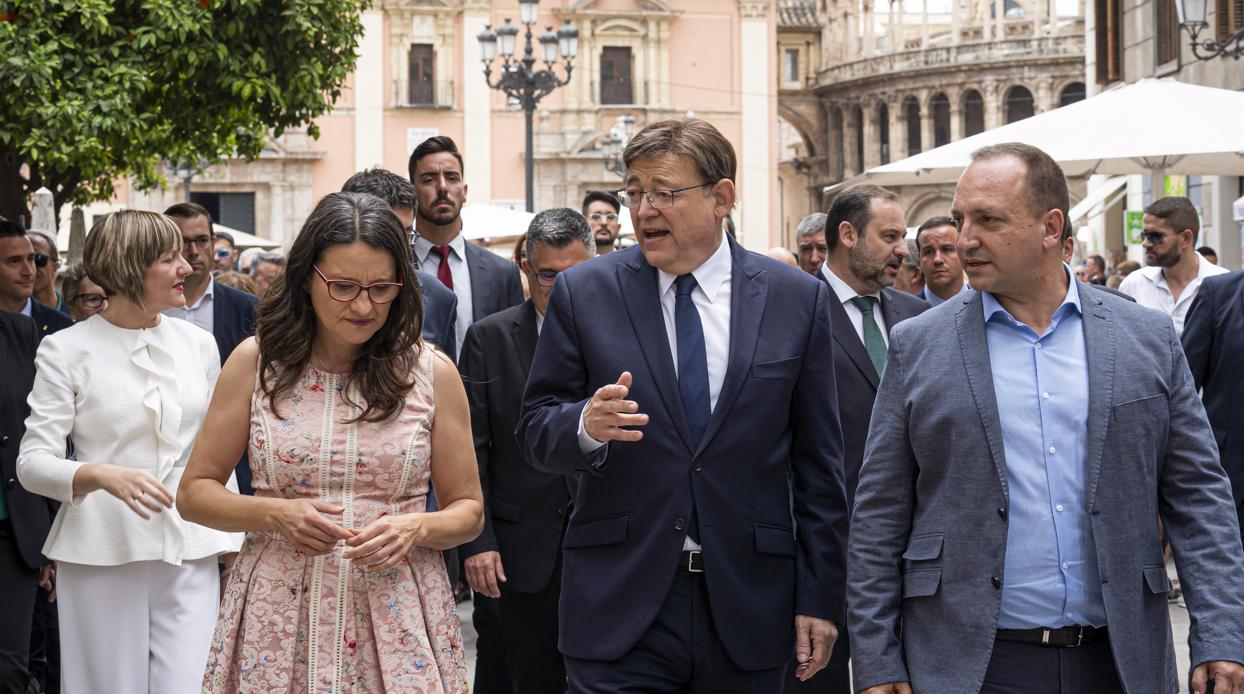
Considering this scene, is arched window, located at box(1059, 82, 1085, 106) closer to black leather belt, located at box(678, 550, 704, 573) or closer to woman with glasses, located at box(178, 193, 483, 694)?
black leather belt, located at box(678, 550, 704, 573)

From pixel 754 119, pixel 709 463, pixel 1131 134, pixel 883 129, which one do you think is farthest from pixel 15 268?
pixel 883 129

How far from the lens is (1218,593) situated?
12.4 ft

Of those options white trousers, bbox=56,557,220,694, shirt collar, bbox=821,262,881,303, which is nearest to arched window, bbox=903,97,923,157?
shirt collar, bbox=821,262,881,303

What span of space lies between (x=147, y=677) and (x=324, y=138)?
4561 centimetres

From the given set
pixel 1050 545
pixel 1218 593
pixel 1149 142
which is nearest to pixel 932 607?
pixel 1050 545

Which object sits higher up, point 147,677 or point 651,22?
point 651,22

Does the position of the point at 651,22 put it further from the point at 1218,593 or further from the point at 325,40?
the point at 1218,593

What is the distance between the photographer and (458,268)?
771 centimetres

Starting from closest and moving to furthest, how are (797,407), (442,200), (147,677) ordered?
(797,407)
(147,677)
(442,200)

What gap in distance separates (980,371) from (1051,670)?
0.72 meters

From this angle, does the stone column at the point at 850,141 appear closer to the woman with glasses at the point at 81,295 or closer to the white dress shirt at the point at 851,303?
the woman with glasses at the point at 81,295

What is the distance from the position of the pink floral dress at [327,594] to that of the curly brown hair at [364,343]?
6 centimetres

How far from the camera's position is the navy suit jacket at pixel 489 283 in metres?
7.64

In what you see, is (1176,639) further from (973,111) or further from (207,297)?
(973,111)
